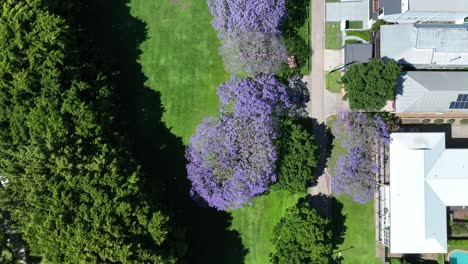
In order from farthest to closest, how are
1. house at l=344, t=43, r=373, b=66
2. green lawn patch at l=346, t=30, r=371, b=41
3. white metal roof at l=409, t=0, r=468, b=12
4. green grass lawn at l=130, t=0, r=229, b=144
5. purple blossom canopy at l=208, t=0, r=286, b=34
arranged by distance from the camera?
green lawn patch at l=346, t=30, r=371, b=41 → green grass lawn at l=130, t=0, r=229, b=144 → house at l=344, t=43, r=373, b=66 → white metal roof at l=409, t=0, r=468, b=12 → purple blossom canopy at l=208, t=0, r=286, b=34

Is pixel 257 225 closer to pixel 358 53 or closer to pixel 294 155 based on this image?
pixel 294 155

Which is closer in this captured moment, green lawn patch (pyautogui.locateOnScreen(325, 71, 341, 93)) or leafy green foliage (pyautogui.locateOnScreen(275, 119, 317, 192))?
leafy green foliage (pyautogui.locateOnScreen(275, 119, 317, 192))

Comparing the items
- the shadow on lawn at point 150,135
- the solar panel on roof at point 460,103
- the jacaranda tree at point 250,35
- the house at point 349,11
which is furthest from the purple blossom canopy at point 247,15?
the solar panel on roof at point 460,103

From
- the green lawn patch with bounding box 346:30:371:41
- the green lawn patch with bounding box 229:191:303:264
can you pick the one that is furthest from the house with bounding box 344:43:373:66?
the green lawn patch with bounding box 229:191:303:264

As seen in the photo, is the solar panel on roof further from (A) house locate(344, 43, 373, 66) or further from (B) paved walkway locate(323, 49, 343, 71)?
(B) paved walkway locate(323, 49, 343, 71)

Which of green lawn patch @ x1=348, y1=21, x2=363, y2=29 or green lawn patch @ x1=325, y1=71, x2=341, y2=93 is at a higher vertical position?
green lawn patch @ x1=348, y1=21, x2=363, y2=29

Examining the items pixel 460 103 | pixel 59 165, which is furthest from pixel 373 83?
pixel 59 165

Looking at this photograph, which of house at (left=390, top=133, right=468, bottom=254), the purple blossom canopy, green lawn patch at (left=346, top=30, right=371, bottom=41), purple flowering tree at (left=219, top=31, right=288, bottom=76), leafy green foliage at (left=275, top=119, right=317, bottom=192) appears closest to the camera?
purple flowering tree at (left=219, top=31, right=288, bottom=76)

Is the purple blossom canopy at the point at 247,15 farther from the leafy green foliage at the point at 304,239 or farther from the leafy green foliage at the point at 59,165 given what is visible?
the leafy green foliage at the point at 304,239
